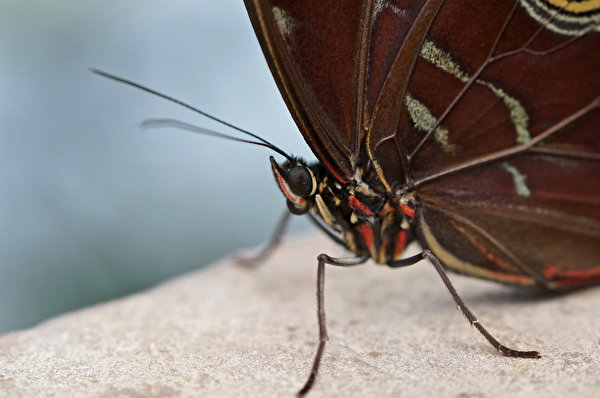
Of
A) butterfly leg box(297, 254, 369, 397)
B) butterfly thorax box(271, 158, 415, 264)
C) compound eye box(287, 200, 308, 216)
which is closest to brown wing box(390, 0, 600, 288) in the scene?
butterfly thorax box(271, 158, 415, 264)

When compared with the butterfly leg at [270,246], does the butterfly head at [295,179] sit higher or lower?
higher

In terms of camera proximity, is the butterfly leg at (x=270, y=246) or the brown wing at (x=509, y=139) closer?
the brown wing at (x=509, y=139)

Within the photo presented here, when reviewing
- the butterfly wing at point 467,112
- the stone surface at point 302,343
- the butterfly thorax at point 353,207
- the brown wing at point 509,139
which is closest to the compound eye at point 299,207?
the butterfly thorax at point 353,207

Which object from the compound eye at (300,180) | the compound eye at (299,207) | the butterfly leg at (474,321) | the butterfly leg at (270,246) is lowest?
the butterfly leg at (474,321)

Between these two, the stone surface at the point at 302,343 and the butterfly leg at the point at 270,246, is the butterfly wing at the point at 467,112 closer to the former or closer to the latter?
the stone surface at the point at 302,343

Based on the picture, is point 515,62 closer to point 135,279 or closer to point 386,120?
point 386,120

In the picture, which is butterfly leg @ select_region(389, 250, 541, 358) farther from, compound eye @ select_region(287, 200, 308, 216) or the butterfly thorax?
compound eye @ select_region(287, 200, 308, 216)

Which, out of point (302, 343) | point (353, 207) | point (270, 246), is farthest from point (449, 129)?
point (270, 246)
